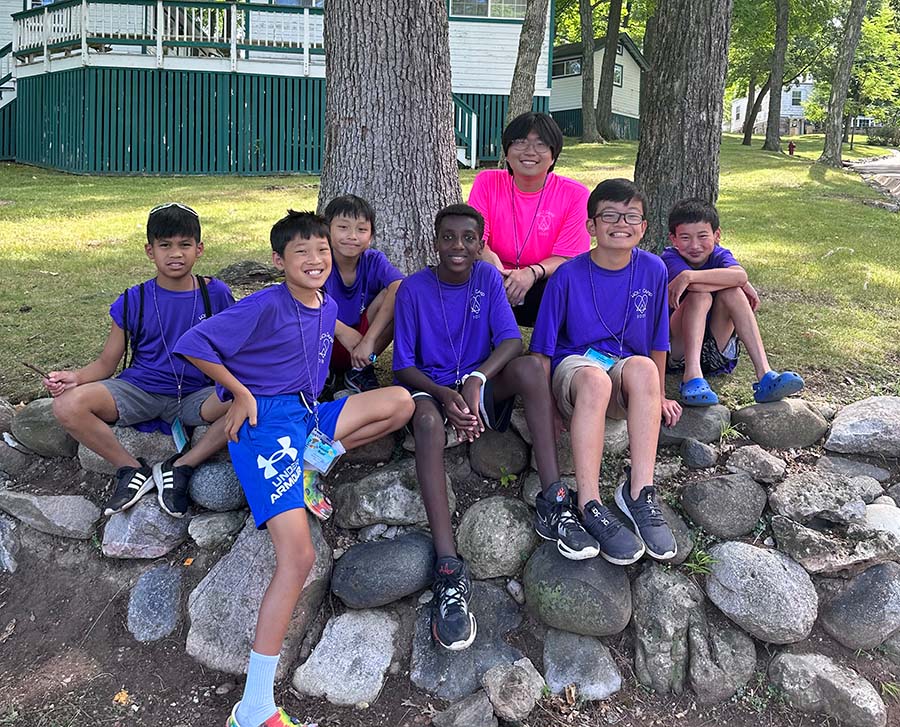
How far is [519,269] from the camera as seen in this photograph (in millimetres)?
4035

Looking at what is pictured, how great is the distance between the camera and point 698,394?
12.4 ft

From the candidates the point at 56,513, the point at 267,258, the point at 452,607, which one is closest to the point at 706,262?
the point at 452,607

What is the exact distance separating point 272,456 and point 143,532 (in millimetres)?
872

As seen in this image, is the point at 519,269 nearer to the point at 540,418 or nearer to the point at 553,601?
the point at 540,418

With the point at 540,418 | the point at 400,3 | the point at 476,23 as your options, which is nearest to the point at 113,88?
the point at 476,23

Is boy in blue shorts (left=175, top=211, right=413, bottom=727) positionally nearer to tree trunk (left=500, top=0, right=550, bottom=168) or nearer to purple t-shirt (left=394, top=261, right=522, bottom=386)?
purple t-shirt (left=394, top=261, right=522, bottom=386)

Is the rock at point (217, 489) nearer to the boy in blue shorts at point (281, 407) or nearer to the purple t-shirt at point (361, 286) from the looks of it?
the boy in blue shorts at point (281, 407)

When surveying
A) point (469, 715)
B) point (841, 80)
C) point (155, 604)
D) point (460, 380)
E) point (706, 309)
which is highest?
point (841, 80)

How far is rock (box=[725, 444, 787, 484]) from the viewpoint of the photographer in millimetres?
3633

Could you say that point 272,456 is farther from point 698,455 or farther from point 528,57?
point 528,57

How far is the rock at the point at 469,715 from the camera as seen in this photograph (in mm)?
2900

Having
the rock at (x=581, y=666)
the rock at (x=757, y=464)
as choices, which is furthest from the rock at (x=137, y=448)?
the rock at (x=757, y=464)

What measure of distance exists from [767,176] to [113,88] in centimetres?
1208

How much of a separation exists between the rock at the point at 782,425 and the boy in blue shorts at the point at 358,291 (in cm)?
179
